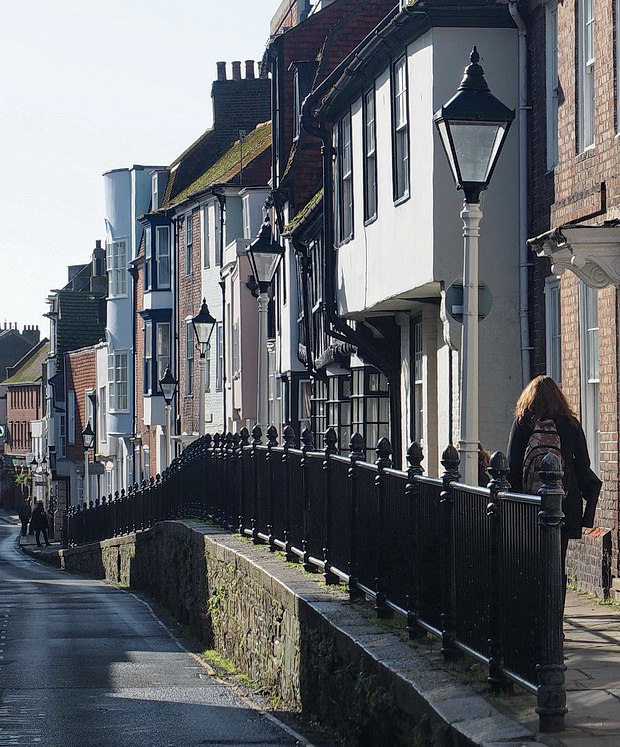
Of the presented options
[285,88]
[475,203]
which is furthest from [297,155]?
[475,203]

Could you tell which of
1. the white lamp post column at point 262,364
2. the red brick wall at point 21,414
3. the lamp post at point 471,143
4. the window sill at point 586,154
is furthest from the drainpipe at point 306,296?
the red brick wall at point 21,414

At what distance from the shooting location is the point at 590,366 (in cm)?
1243

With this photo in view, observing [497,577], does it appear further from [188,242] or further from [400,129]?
[188,242]

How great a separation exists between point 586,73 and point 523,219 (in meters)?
2.33

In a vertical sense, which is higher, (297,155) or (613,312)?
(297,155)

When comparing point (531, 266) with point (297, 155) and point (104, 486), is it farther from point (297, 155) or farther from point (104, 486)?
point (104, 486)

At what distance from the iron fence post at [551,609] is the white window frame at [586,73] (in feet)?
23.4

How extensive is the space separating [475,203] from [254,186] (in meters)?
26.6

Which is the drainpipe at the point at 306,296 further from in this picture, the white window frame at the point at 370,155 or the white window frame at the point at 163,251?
the white window frame at the point at 163,251

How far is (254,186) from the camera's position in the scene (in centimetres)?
3516

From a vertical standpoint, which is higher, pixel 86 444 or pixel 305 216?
pixel 305 216

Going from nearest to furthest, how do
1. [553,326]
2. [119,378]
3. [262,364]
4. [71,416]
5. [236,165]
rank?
1. [553,326]
2. [262,364]
3. [236,165]
4. [119,378]
5. [71,416]

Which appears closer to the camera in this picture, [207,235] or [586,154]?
[586,154]

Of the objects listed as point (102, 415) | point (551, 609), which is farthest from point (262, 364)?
point (102, 415)
